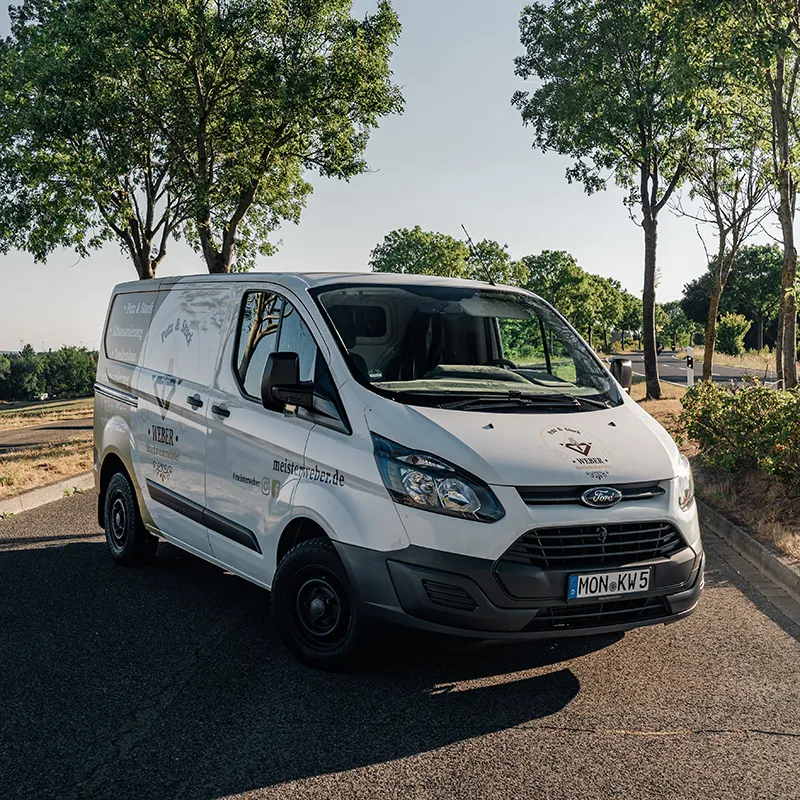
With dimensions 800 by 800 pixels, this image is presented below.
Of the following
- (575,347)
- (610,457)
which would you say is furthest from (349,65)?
(610,457)

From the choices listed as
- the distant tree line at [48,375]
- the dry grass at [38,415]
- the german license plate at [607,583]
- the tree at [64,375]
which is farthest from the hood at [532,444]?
the tree at [64,375]

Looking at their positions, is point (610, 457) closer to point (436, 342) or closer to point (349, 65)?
point (436, 342)

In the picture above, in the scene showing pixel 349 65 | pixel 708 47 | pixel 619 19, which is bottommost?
pixel 708 47

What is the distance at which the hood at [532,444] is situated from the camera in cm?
446

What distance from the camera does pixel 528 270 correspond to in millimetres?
93000

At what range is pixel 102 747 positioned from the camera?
3.97 m

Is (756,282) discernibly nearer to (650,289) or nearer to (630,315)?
(630,315)

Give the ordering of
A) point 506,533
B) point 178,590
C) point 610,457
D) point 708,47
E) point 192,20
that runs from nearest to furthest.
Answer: point 506,533
point 610,457
point 178,590
point 708,47
point 192,20

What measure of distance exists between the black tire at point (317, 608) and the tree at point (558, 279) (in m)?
74.8

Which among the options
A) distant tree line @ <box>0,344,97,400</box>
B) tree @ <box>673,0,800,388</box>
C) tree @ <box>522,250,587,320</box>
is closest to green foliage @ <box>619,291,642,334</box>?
tree @ <box>522,250,587,320</box>

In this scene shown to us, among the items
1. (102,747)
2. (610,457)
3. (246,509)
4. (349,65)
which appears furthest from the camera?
(349,65)

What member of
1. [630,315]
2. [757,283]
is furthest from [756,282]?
[630,315]

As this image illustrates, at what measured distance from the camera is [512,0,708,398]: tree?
916 inches

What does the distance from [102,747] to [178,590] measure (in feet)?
8.61
